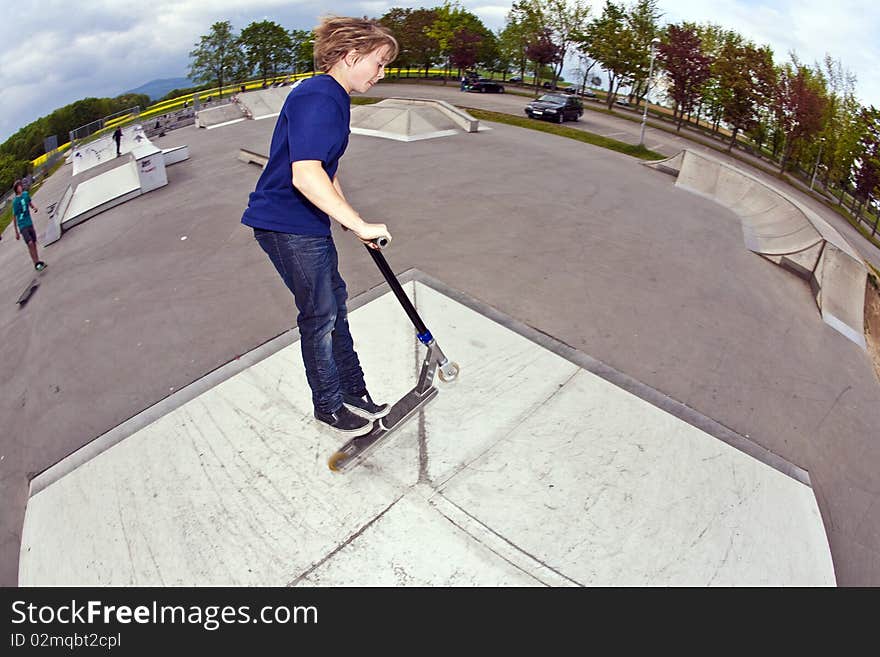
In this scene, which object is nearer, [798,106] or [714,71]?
[798,106]

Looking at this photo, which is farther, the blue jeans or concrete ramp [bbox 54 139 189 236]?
concrete ramp [bbox 54 139 189 236]

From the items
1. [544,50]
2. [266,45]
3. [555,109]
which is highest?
[266,45]

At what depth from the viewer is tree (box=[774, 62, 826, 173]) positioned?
2377cm

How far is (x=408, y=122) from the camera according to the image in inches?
736

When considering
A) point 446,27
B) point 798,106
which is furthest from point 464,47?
point 798,106

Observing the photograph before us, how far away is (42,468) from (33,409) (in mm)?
1179

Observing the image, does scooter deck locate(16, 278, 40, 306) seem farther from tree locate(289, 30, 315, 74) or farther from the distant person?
tree locate(289, 30, 315, 74)

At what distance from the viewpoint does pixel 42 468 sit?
172 inches

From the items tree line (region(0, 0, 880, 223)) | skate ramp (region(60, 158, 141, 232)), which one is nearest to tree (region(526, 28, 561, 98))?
tree line (region(0, 0, 880, 223))

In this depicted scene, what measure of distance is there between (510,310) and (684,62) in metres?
32.9

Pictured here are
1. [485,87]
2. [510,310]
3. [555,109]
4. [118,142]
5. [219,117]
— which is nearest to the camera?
[510,310]

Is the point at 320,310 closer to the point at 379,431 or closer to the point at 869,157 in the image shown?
the point at 379,431

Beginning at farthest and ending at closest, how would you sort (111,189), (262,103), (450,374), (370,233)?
(262,103) → (111,189) → (450,374) → (370,233)

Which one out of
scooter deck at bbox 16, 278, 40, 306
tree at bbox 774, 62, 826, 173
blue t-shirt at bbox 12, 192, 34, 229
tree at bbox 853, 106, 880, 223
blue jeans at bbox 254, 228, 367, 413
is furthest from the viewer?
tree at bbox 774, 62, 826, 173
